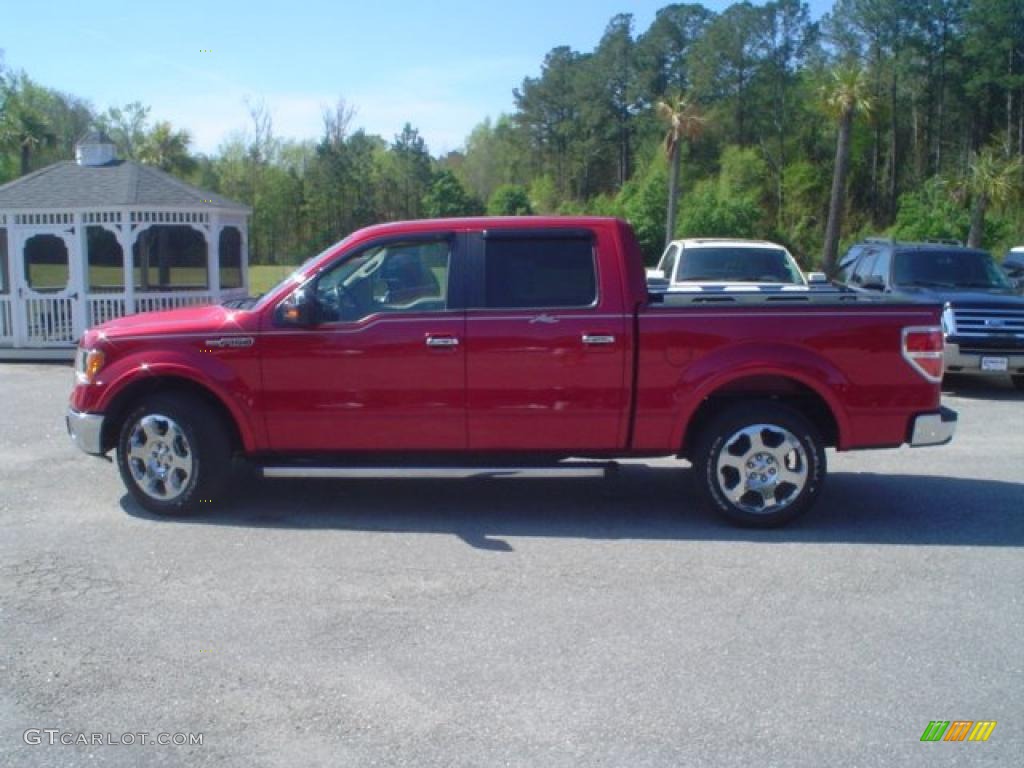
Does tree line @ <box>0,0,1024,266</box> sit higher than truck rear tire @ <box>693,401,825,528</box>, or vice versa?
tree line @ <box>0,0,1024,266</box>

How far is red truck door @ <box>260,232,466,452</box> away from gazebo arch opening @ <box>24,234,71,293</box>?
1263cm

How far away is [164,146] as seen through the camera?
5084 centimetres

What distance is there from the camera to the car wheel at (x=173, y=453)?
6766mm

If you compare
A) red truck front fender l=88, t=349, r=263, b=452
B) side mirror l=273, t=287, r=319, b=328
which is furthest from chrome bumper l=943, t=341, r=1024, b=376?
red truck front fender l=88, t=349, r=263, b=452

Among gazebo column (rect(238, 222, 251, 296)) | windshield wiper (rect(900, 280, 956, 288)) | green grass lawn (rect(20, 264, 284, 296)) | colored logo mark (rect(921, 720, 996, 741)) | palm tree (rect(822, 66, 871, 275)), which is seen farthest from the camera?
palm tree (rect(822, 66, 871, 275))

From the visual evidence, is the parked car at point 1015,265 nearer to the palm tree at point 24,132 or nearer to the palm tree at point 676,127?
the palm tree at point 676,127

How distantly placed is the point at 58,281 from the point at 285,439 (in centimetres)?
1337

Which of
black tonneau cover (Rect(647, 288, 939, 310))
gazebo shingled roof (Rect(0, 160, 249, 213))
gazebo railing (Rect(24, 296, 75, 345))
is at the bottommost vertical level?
gazebo railing (Rect(24, 296, 75, 345))

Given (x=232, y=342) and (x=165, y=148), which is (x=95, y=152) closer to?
(x=232, y=342)

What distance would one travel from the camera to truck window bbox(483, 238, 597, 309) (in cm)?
661

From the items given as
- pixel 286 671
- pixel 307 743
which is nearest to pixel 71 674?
pixel 286 671

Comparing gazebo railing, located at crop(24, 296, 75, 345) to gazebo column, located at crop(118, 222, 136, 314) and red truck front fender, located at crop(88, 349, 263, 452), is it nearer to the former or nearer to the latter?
gazebo column, located at crop(118, 222, 136, 314)

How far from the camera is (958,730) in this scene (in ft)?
13.0

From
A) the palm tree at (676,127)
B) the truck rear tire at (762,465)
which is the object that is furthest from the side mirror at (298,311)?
the palm tree at (676,127)
